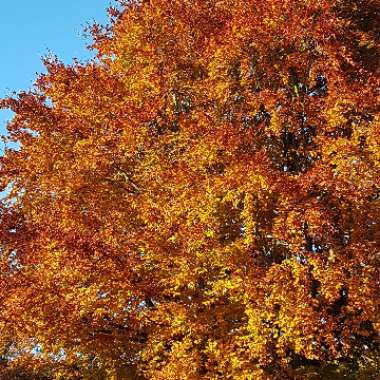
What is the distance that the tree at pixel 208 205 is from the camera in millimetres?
13148

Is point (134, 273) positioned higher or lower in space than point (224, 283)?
higher

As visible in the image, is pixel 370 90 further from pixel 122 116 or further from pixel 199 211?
pixel 122 116

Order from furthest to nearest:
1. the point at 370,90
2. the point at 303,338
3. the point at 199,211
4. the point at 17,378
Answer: the point at 17,378, the point at 370,90, the point at 199,211, the point at 303,338

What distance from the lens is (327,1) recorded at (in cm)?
1595

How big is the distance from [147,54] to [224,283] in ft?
32.5

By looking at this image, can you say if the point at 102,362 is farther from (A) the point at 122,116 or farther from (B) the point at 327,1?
(B) the point at 327,1

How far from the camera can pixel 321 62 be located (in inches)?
625

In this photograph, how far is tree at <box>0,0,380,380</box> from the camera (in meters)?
13.1

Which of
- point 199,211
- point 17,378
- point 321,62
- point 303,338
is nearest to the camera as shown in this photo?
point 303,338

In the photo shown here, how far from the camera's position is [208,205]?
13773mm

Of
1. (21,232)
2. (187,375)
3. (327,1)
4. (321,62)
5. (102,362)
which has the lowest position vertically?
(187,375)

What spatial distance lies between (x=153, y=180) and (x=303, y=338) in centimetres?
701

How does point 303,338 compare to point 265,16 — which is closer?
point 303,338

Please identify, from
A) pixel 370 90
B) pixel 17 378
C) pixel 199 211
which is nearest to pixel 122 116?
pixel 199 211
